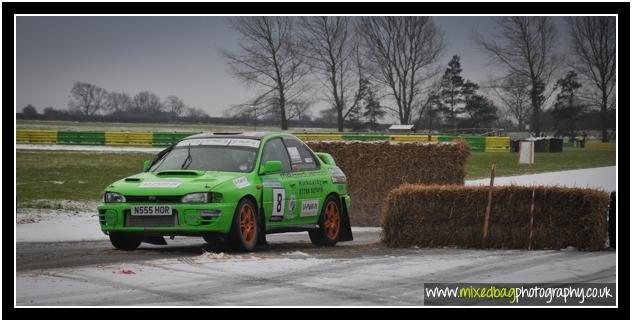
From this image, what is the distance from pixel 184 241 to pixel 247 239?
269 cm

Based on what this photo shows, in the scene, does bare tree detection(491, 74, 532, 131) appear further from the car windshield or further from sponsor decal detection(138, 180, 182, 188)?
sponsor decal detection(138, 180, 182, 188)

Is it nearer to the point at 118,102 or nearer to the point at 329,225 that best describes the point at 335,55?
the point at 118,102

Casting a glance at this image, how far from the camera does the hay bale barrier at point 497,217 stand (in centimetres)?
1262

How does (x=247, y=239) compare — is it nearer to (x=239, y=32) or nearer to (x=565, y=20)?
(x=565, y=20)

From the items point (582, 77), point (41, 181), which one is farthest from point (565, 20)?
point (41, 181)

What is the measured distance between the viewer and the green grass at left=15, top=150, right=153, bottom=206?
2328 centimetres

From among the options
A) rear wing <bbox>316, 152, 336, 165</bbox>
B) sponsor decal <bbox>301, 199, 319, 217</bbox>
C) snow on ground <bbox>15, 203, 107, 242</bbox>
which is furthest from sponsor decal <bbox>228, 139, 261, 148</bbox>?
snow on ground <bbox>15, 203, 107, 242</bbox>

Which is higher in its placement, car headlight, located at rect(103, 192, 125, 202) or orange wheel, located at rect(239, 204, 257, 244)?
car headlight, located at rect(103, 192, 125, 202)

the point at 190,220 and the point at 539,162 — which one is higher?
the point at 190,220

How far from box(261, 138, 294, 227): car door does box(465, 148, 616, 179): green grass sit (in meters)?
20.5

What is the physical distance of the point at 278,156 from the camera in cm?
1299

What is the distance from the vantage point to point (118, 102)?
52094mm

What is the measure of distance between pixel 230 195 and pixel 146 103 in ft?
139

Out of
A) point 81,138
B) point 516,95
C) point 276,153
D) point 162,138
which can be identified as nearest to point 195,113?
point 162,138
